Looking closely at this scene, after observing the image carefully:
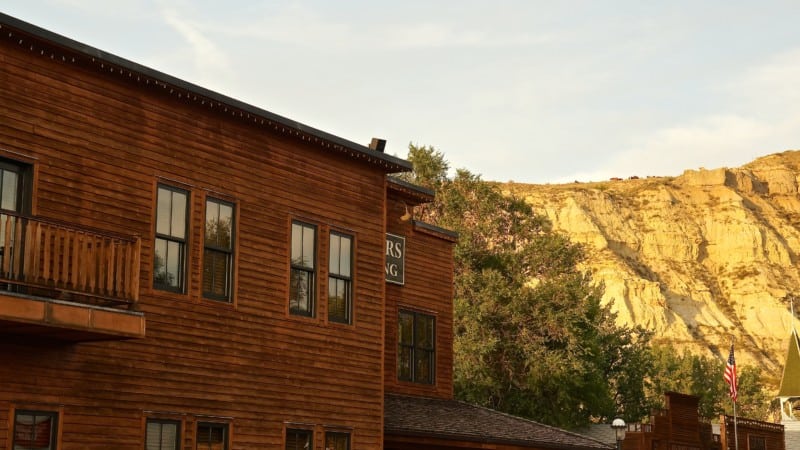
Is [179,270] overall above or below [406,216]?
below

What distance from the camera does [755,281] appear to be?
422ft

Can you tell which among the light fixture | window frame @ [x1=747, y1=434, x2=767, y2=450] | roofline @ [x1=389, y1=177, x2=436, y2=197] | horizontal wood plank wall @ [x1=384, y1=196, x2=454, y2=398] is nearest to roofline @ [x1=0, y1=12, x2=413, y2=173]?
roofline @ [x1=389, y1=177, x2=436, y2=197]

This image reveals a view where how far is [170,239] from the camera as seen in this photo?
19641 millimetres

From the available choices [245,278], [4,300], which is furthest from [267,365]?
[4,300]

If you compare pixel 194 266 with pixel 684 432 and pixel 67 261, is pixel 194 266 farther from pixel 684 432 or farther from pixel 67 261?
pixel 684 432

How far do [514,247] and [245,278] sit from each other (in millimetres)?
31923

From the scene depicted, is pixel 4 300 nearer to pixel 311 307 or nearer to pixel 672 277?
pixel 311 307

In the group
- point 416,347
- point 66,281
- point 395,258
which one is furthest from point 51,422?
point 416,347

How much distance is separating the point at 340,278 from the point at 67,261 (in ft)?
26.1

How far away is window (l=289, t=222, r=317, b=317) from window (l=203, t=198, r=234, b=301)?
1.74 metres

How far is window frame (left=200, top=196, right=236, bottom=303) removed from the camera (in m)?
20.3

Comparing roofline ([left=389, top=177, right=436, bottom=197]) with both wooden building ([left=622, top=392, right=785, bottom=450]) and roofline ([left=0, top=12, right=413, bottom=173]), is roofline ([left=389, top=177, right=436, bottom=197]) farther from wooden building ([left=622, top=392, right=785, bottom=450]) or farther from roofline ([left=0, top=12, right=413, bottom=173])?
wooden building ([left=622, top=392, right=785, bottom=450])

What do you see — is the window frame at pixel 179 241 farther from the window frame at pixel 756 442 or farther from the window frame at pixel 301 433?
the window frame at pixel 756 442

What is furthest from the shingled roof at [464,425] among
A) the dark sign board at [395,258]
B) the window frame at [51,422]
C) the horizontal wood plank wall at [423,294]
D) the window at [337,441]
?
the window frame at [51,422]
